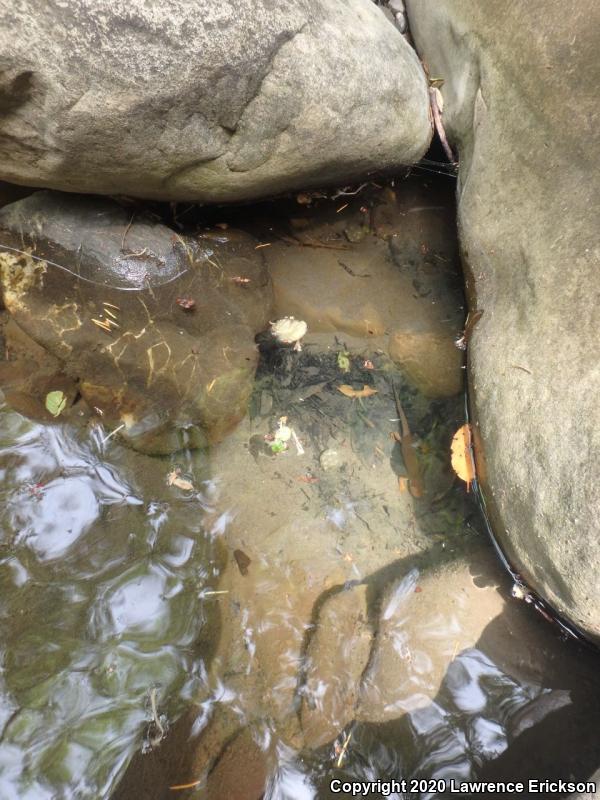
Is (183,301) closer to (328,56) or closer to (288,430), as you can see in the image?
(288,430)

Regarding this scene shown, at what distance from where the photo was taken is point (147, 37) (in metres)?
2.02

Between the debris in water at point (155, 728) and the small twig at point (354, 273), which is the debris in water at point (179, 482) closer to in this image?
the debris in water at point (155, 728)

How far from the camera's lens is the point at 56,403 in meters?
2.99

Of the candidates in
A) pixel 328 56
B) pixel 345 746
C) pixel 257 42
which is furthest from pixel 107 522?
pixel 328 56

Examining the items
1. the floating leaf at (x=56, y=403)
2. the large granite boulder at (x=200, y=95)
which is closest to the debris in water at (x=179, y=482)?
the floating leaf at (x=56, y=403)

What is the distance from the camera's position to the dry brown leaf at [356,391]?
321 cm

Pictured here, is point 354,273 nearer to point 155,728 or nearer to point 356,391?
point 356,391

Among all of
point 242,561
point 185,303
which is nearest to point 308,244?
point 185,303

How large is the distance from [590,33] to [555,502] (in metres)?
2.07

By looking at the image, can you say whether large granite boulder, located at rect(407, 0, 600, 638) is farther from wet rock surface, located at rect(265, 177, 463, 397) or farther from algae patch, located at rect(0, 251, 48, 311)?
algae patch, located at rect(0, 251, 48, 311)

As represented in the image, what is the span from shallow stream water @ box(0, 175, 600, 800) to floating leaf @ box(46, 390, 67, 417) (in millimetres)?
86

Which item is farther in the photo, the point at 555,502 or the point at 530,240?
the point at 530,240

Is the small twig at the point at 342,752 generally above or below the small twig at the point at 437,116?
below

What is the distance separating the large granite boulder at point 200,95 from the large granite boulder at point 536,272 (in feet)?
1.55
